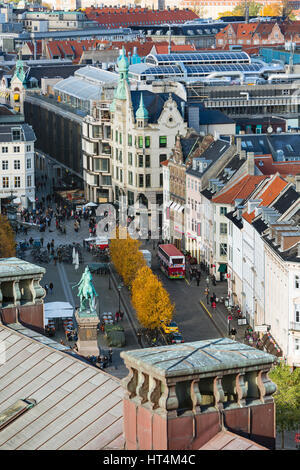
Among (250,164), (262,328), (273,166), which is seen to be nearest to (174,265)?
(250,164)

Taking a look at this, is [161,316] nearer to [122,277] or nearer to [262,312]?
[262,312]

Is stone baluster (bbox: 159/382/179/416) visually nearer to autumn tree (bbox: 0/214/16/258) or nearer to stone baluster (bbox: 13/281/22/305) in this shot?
stone baluster (bbox: 13/281/22/305)

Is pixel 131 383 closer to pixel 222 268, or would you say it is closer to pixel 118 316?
pixel 118 316

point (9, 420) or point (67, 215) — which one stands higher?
point (9, 420)

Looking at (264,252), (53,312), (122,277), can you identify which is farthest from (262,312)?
(122,277)

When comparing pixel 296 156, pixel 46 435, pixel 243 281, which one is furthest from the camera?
pixel 296 156

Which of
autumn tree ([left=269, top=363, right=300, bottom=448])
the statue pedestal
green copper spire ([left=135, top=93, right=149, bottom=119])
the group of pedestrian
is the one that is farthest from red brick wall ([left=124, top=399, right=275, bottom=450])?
green copper spire ([left=135, top=93, right=149, bottom=119])
